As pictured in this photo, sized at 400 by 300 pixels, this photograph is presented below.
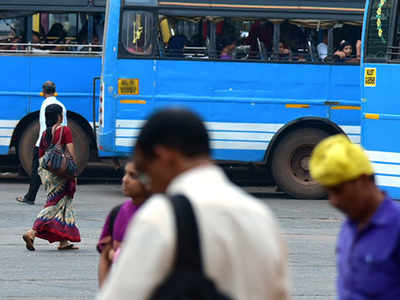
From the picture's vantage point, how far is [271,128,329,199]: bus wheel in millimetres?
15867

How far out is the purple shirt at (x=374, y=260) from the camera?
377 cm

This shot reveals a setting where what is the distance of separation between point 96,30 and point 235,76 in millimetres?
2676

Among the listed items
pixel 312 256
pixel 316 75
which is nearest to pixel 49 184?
pixel 312 256

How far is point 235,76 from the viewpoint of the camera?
51.5ft

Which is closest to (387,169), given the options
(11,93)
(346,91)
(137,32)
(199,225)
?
(346,91)

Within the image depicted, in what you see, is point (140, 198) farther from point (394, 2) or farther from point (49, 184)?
point (394, 2)

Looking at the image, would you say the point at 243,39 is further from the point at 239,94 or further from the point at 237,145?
the point at 237,145

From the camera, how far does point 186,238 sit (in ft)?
9.18

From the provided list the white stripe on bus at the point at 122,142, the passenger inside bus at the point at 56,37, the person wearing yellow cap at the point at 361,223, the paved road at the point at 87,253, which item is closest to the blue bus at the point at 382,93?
the paved road at the point at 87,253

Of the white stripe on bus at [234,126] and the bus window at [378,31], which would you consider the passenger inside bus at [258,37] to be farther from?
the bus window at [378,31]

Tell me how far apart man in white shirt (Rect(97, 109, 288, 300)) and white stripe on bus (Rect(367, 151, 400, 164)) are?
9.44 meters

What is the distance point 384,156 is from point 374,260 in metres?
8.88

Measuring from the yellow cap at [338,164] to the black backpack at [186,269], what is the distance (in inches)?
40.7

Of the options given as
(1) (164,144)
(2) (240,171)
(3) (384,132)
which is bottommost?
(2) (240,171)
